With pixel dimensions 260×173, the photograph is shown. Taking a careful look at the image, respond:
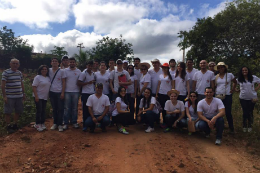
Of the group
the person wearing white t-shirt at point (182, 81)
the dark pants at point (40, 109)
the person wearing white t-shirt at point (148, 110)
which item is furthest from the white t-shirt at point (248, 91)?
the dark pants at point (40, 109)

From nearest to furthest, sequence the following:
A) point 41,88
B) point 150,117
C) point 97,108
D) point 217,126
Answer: point 217,126
point 41,88
point 97,108
point 150,117

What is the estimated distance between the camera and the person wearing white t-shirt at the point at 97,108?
16.3 ft

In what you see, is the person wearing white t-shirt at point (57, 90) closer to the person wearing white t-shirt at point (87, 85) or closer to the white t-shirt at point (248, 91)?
the person wearing white t-shirt at point (87, 85)

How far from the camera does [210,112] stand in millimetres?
4656

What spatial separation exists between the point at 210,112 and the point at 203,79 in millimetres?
940

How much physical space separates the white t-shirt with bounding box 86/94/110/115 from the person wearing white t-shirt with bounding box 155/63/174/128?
151cm

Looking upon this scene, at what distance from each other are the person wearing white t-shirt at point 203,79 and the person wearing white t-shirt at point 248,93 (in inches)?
31.8

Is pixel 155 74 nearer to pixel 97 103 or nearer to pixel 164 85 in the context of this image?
pixel 164 85

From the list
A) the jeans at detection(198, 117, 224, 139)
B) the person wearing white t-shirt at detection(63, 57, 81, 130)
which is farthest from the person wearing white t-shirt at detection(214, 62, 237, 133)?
the person wearing white t-shirt at detection(63, 57, 81, 130)

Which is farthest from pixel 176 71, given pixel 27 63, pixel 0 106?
pixel 27 63

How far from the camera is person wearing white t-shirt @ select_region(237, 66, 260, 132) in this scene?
5.05 m

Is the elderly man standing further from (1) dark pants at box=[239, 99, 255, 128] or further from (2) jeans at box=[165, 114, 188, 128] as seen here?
(1) dark pants at box=[239, 99, 255, 128]

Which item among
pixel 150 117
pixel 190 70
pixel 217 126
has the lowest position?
pixel 217 126

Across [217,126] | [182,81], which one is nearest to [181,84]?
[182,81]
